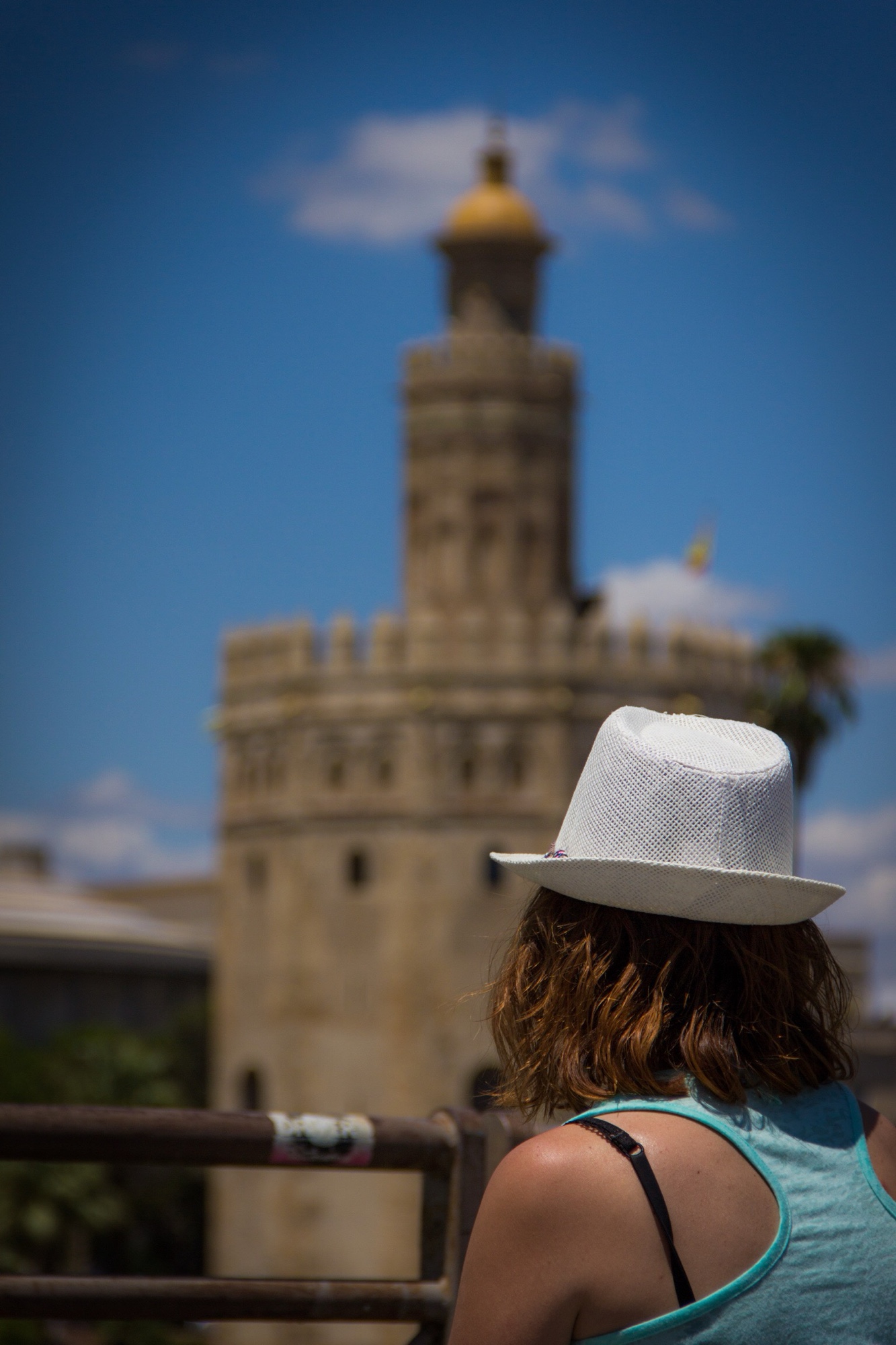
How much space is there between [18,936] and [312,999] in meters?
28.6

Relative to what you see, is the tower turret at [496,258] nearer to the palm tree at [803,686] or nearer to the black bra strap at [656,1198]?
the palm tree at [803,686]

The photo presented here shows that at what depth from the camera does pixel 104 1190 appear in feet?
154

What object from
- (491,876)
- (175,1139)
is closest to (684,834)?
(175,1139)

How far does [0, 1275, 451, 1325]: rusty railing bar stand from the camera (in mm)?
4297

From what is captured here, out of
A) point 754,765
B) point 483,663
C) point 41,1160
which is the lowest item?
point 41,1160

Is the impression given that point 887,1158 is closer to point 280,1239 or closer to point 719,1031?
point 719,1031

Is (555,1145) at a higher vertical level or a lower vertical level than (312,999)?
higher

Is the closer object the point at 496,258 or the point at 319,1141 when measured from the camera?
the point at 319,1141

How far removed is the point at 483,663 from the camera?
1790 inches

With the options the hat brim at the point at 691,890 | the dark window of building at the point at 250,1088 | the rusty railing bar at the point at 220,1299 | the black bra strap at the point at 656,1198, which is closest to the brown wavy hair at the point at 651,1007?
the hat brim at the point at 691,890

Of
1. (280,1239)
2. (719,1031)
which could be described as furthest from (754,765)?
(280,1239)

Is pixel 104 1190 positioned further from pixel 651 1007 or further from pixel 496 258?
pixel 651 1007

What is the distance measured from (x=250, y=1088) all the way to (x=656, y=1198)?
45497 mm

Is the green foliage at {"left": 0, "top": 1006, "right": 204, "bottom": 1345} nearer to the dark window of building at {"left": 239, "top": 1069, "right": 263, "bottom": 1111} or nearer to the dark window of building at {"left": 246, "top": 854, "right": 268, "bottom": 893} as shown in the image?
the dark window of building at {"left": 239, "top": 1069, "right": 263, "bottom": 1111}
